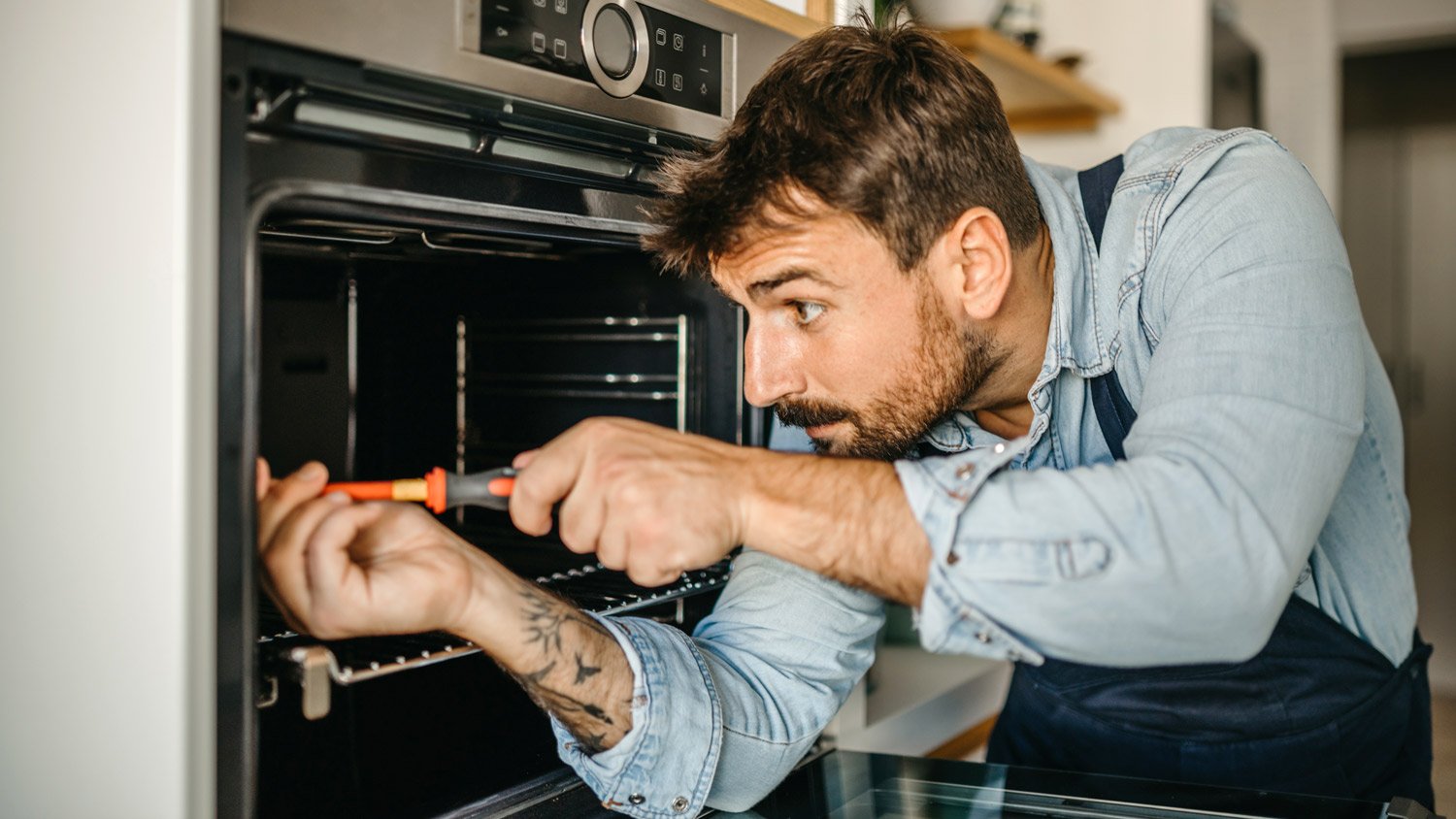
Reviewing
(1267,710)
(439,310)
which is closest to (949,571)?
(1267,710)

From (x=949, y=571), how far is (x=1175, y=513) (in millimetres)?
136

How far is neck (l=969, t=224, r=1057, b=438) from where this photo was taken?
1.10m

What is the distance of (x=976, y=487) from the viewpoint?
720 mm

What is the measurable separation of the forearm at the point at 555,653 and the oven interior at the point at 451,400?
33 mm

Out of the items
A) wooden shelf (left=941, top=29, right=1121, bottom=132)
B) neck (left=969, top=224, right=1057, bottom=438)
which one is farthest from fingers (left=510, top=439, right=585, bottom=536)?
wooden shelf (left=941, top=29, right=1121, bottom=132)

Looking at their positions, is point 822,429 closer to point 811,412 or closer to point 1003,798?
point 811,412

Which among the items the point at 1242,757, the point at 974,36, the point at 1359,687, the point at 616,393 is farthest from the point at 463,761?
the point at 974,36

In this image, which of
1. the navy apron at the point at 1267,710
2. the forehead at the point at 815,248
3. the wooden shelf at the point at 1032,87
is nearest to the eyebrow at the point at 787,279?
the forehead at the point at 815,248

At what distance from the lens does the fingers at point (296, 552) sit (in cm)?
71

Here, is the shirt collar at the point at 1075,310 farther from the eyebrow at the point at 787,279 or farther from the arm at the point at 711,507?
the arm at the point at 711,507

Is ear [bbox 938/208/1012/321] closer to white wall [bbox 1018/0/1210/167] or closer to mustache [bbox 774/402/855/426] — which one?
mustache [bbox 774/402/855/426]

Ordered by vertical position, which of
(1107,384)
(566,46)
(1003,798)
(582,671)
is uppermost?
(566,46)

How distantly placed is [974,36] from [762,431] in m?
1.06

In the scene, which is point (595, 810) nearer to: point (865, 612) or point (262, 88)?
point (865, 612)
